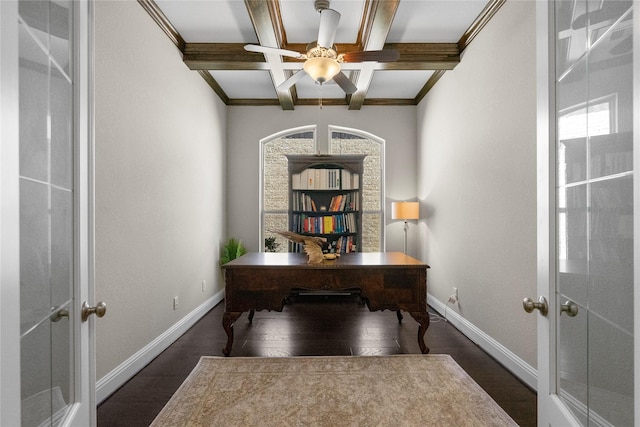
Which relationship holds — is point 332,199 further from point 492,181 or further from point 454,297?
point 492,181

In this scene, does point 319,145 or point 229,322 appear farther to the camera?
point 319,145

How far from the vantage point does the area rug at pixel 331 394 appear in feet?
6.06

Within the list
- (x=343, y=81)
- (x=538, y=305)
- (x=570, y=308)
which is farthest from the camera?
(x=343, y=81)

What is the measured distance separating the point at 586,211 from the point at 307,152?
14.7 ft

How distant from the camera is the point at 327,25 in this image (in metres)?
2.52

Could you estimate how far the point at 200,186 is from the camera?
397 cm

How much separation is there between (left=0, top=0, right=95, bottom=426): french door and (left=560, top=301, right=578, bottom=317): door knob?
1.35 metres

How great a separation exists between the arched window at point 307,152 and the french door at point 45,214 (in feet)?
13.4

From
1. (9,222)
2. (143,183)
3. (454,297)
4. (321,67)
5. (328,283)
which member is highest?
(321,67)

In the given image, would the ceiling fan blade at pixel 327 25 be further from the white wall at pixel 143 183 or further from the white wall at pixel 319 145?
the white wall at pixel 319 145

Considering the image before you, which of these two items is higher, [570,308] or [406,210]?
[406,210]

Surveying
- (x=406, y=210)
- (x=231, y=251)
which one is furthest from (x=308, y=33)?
(x=231, y=251)

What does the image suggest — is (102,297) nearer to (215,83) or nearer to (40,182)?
(40,182)

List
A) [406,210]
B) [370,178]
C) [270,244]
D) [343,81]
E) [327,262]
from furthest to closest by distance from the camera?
[370,178]
[270,244]
[406,210]
[343,81]
[327,262]
